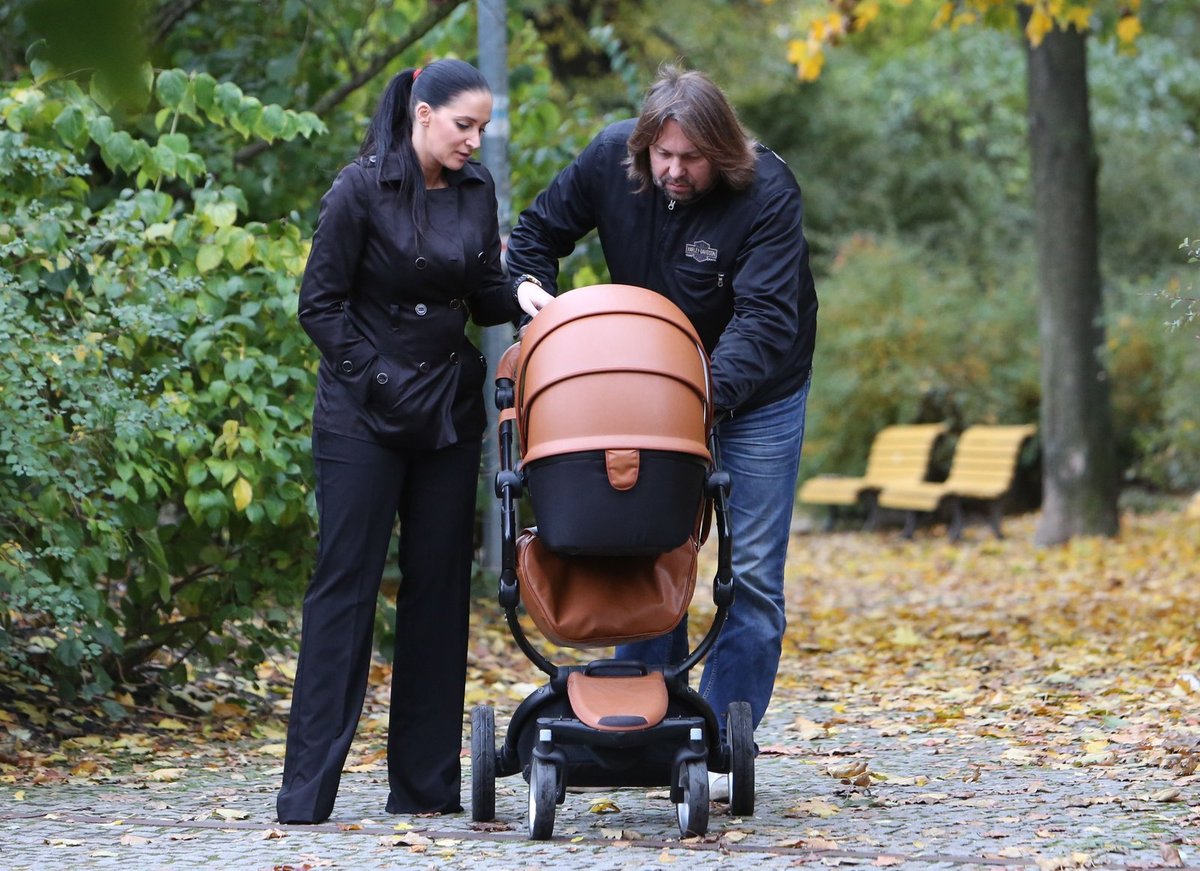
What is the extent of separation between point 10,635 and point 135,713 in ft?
2.73

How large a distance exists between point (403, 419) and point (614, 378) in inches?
25.4

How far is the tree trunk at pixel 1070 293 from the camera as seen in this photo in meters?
12.5

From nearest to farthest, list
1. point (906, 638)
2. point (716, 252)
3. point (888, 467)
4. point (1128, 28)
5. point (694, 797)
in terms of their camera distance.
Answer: point (694, 797)
point (716, 252)
point (906, 638)
point (1128, 28)
point (888, 467)

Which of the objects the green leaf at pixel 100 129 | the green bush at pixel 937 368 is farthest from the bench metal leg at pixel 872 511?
the green leaf at pixel 100 129

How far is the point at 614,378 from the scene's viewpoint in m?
3.76

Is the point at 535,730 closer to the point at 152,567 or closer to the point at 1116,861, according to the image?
the point at 1116,861

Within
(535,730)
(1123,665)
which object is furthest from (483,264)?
(1123,665)

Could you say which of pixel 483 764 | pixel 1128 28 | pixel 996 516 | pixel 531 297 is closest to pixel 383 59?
pixel 531 297

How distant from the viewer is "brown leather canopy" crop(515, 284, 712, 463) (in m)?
3.76

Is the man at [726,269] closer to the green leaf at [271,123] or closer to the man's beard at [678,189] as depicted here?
the man's beard at [678,189]

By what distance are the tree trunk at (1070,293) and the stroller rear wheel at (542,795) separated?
944cm

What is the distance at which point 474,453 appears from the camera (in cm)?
439

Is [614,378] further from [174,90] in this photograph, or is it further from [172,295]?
[174,90]

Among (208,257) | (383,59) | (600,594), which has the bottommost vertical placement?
(600,594)
